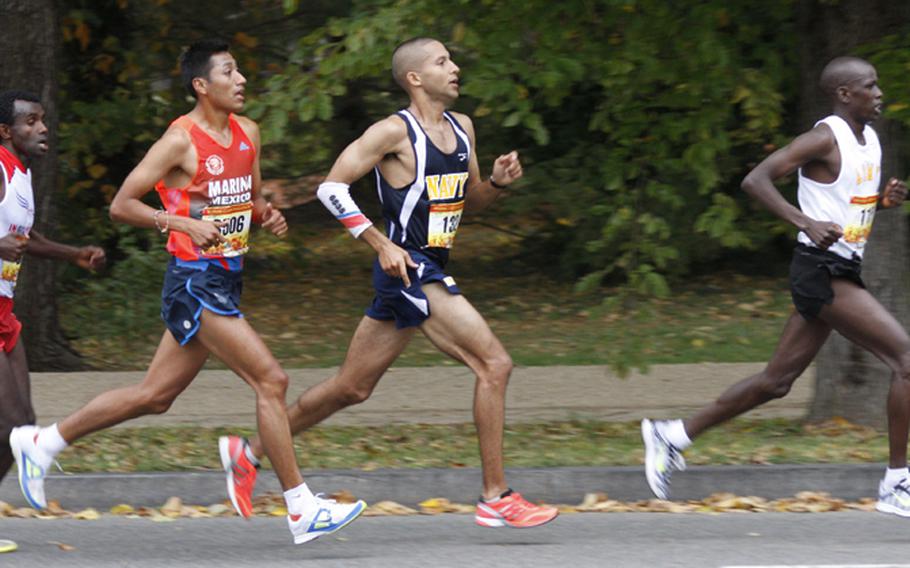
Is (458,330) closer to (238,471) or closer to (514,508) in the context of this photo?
(514,508)

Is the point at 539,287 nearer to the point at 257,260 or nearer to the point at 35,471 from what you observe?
the point at 257,260

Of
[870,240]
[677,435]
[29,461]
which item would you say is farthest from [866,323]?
[29,461]

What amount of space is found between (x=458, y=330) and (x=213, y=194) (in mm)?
1108

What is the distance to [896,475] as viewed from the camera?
20.9ft

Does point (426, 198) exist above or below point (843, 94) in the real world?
below

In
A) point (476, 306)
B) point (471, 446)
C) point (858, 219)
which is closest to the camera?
point (858, 219)

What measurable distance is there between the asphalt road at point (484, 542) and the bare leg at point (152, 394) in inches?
18.9

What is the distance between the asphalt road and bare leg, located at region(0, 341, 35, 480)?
407 mm

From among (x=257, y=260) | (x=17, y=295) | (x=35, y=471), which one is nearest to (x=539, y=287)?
(x=257, y=260)

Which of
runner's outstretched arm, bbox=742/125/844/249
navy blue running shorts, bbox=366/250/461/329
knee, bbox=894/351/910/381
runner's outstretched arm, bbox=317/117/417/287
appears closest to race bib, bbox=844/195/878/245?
runner's outstretched arm, bbox=742/125/844/249

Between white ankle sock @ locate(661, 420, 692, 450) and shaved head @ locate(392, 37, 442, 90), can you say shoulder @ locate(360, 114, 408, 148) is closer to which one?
shaved head @ locate(392, 37, 442, 90)

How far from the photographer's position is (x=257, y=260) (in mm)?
16609

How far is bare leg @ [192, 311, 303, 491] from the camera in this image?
5953mm

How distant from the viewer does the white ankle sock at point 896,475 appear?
636 cm
